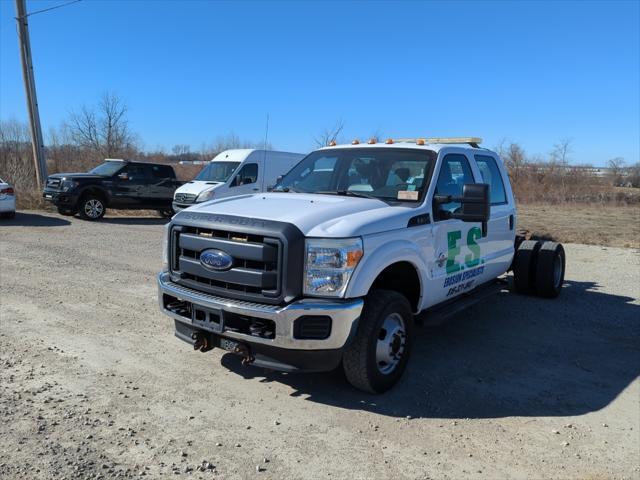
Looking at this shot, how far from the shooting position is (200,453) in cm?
334

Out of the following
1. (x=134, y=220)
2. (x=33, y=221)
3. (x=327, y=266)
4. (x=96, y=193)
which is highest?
(x=327, y=266)

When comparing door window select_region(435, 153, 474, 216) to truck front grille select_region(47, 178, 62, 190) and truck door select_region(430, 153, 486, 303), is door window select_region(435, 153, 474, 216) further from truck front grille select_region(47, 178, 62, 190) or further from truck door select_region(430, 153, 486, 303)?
truck front grille select_region(47, 178, 62, 190)

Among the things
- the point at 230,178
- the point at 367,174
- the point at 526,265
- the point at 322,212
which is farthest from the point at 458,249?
the point at 230,178

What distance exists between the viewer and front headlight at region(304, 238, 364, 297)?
3746 millimetres

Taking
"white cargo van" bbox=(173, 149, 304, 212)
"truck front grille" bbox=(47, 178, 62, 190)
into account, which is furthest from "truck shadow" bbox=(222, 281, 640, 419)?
"truck front grille" bbox=(47, 178, 62, 190)

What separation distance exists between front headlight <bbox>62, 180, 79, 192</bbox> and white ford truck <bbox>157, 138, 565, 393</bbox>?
1235 cm

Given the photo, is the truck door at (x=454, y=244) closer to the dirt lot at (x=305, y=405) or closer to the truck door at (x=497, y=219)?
the truck door at (x=497, y=219)

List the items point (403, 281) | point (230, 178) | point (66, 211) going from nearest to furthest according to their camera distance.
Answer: point (403, 281) → point (230, 178) → point (66, 211)

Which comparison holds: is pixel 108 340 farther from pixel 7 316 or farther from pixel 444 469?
pixel 444 469

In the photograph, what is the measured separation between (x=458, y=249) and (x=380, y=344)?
1.61 m

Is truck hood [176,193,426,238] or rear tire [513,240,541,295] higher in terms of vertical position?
truck hood [176,193,426,238]

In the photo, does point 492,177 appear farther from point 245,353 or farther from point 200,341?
point 200,341

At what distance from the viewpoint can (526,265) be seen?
7.73 metres

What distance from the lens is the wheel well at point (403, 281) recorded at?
4.53m
